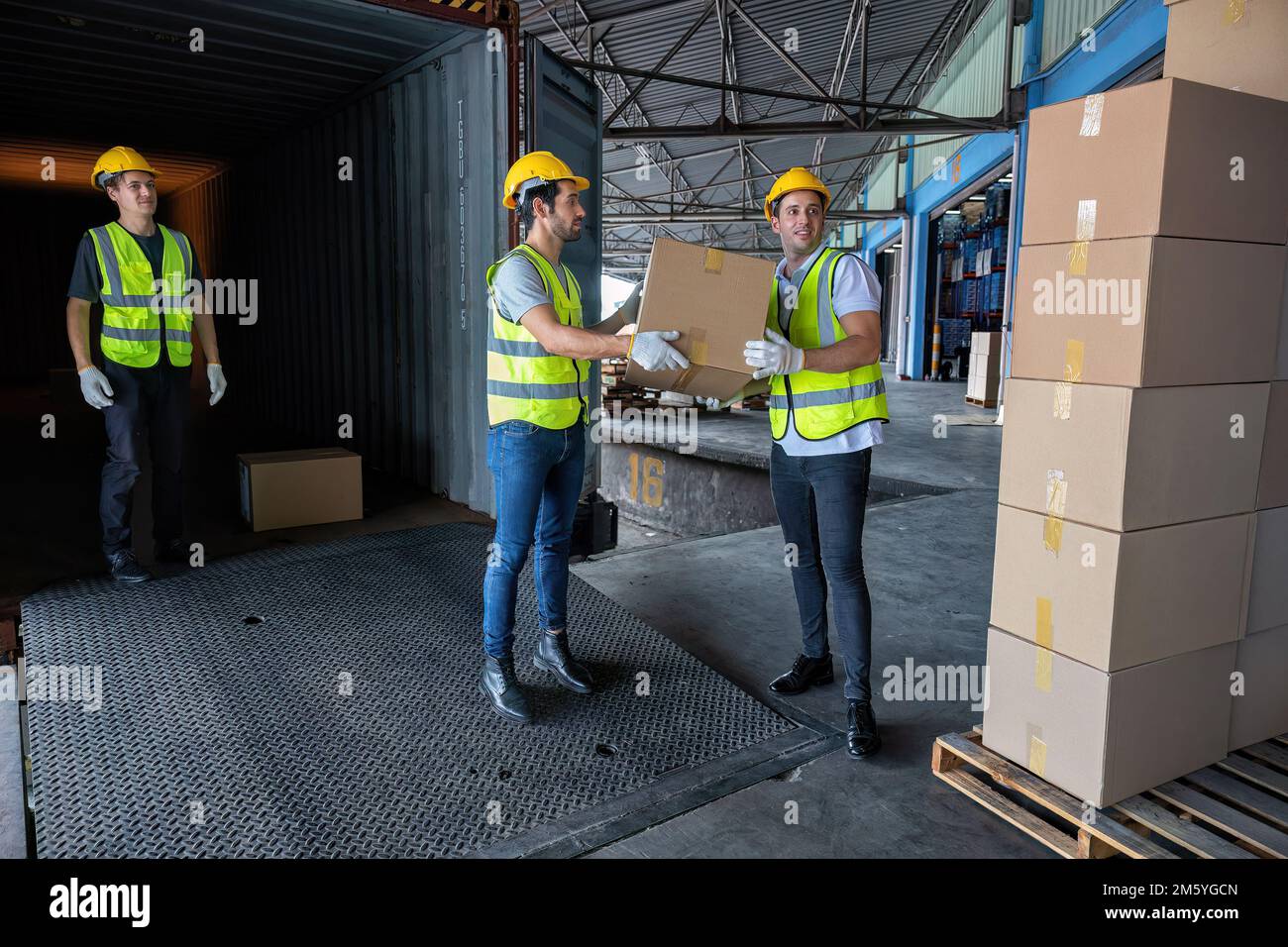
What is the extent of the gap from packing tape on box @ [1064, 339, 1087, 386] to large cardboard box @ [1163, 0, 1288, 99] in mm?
1056

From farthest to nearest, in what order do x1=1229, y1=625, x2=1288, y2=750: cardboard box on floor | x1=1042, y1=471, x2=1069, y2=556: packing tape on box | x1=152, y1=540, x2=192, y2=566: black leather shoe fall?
x1=152, y1=540, x2=192, y2=566: black leather shoe, x1=1229, y1=625, x2=1288, y2=750: cardboard box on floor, x1=1042, y1=471, x2=1069, y2=556: packing tape on box

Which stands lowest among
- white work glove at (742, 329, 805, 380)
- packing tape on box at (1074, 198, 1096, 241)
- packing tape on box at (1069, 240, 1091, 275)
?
white work glove at (742, 329, 805, 380)

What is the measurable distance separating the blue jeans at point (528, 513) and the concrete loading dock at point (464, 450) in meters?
0.36

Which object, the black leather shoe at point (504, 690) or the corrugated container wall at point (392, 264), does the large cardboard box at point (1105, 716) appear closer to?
the black leather shoe at point (504, 690)

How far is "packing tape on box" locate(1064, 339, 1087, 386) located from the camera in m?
2.44

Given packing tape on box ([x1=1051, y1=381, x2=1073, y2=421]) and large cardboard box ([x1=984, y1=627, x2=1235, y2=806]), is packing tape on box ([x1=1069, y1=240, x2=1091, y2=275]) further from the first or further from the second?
large cardboard box ([x1=984, y1=627, x2=1235, y2=806])

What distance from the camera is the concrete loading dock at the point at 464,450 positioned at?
259cm

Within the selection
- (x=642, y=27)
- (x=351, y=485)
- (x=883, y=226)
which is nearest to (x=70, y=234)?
(x=642, y=27)

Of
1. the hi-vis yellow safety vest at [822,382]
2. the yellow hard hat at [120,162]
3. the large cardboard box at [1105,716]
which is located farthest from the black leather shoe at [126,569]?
the large cardboard box at [1105,716]

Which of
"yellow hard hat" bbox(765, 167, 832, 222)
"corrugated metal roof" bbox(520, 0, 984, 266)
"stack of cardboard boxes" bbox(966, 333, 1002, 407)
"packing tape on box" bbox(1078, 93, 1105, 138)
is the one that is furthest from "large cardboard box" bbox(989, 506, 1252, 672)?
"stack of cardboard boxes" bbox(966, 333, 1002, 407)

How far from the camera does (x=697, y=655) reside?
392 centimetres

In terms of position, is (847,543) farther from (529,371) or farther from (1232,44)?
(1232,44)

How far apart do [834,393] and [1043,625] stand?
980 millimetres

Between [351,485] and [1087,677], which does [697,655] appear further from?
[351,485]
